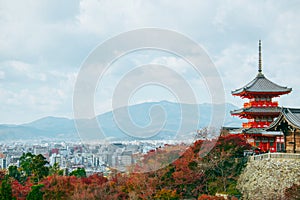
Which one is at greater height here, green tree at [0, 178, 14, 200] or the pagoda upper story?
the pagoda upper story

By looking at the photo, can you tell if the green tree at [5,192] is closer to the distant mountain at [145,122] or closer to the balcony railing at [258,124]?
the distant mountain at [145,122]

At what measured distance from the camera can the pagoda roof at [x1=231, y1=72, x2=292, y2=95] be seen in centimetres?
2231

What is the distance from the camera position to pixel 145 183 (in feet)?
57.8

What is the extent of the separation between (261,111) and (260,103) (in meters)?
0.87

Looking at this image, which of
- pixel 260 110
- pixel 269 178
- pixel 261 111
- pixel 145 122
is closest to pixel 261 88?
pixel 260 110

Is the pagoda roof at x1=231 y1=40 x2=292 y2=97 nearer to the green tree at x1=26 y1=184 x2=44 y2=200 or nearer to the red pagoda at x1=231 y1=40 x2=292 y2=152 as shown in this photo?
the red pagoda at x1=231 y1=40 x2=292 y2=152

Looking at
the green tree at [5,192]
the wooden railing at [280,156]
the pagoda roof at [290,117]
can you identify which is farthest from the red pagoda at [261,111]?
the green tree at [5,192]

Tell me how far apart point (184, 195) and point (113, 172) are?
19.5 feet

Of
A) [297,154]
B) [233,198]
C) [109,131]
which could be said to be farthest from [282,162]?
[109,131]

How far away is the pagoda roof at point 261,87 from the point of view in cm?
2231

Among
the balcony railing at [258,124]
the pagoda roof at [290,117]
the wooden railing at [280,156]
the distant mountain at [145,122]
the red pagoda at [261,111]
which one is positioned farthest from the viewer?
the balcony railing at [258,124]

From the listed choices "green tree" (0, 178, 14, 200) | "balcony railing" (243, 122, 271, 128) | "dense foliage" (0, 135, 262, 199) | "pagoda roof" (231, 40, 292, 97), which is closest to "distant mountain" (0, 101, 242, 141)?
"pagoda roof" (231, 40, 292, 97)

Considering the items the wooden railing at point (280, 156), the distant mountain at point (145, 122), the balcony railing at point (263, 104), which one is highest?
the balcony railing at point (263, 104)

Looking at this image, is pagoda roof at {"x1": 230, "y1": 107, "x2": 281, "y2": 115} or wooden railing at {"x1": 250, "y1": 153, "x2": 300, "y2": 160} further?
pagoda roof at {"x1": 230, "y1": 107, "x2": 281, "y2": 115}
